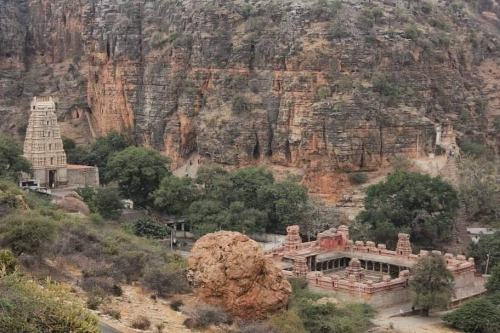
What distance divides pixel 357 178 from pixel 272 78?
7.84 metres

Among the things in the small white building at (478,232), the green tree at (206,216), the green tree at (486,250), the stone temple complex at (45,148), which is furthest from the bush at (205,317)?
the stone temple complex at (45,148)

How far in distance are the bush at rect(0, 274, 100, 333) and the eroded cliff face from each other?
107 ft

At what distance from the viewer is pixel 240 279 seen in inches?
917

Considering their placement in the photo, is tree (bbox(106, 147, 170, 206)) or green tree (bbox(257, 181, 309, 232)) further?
tree (bbox(106, 147, 170, 206))

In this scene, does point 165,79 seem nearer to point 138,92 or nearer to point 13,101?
point 138,92

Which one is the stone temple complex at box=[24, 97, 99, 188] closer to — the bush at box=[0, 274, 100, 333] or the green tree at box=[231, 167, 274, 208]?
the green tree at box=[231, 167, 274, 208]

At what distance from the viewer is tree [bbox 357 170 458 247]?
42750mm

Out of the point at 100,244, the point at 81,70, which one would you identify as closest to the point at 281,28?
the point at 81,70

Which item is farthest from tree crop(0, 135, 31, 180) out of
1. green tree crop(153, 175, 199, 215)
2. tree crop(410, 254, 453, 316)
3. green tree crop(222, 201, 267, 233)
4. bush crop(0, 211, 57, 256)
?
tree crop(410, 254, 453, 316)

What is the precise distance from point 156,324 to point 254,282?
2987 millimetres

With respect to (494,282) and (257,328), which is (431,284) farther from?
(257,328)

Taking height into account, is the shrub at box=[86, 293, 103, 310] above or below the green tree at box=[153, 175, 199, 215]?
above

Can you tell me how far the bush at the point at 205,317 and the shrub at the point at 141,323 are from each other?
1.10m

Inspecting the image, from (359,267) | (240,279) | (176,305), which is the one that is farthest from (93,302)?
(359,267)
